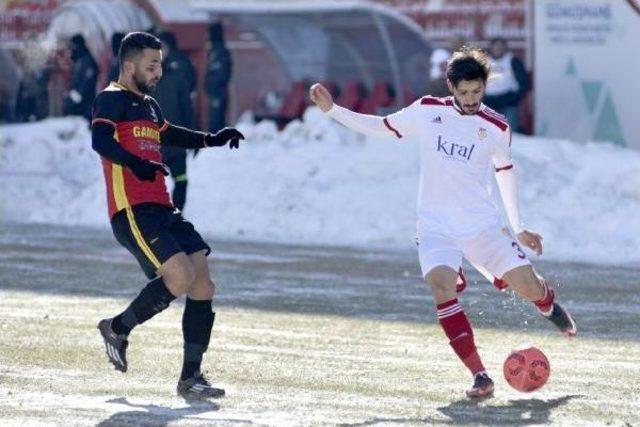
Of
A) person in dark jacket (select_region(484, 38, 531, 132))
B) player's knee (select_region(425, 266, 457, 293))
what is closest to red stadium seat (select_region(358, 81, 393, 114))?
person in dark jacket (select_region(484, 38, 531, 132))

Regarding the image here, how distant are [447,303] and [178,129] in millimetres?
1698

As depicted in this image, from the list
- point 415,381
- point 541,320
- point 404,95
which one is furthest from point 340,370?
point 404,95

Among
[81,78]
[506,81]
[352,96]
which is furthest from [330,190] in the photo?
[352,96]

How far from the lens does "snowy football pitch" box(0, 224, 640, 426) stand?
9.26 meters

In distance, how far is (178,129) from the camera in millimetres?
10367

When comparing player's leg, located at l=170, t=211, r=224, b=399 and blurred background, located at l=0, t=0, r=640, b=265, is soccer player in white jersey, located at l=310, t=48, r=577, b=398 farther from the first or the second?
blurred background, located at l=0, t=0, r=640, b=265

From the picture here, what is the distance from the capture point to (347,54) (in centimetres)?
2938

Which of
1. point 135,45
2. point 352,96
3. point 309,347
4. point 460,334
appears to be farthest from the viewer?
point 352,96

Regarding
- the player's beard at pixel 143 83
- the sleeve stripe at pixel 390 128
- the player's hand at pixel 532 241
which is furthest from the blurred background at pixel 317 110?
the player's beard at pixel 143 83

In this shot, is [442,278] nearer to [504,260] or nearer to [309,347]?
[504,260]

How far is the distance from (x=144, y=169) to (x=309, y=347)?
2.46 m

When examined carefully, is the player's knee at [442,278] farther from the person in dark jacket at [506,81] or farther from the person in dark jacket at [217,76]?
the person in dark jacket at [217,76]

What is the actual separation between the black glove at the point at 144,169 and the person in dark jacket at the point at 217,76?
17.6 metres

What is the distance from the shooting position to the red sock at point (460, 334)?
982cm
